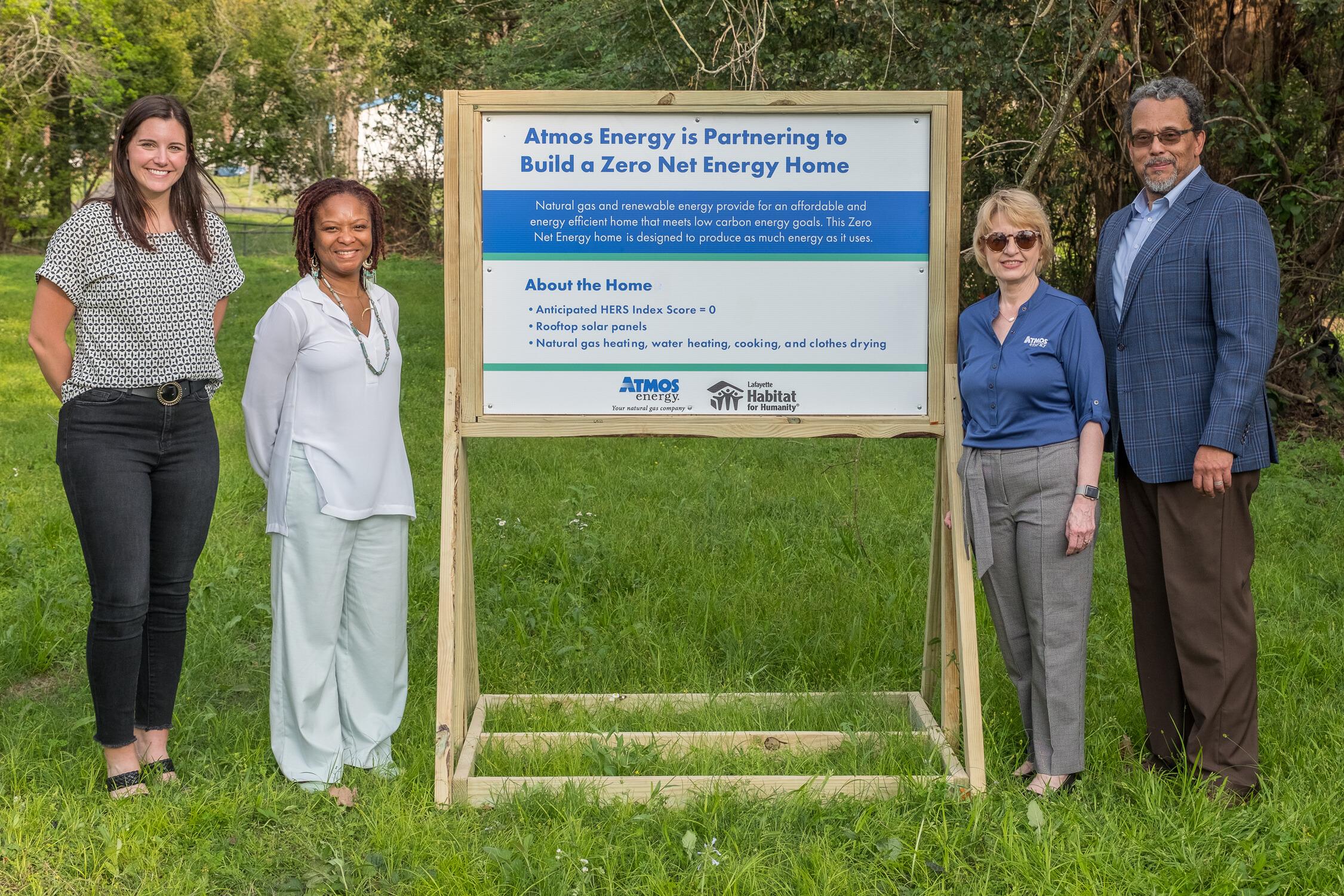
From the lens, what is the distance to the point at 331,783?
12.6 feet

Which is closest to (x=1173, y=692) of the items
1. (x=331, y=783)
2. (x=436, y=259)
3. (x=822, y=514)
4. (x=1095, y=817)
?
(x=1095, y=817)

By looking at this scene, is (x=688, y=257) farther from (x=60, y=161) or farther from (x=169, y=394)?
(x=60, y=161)

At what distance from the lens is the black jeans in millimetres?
3541

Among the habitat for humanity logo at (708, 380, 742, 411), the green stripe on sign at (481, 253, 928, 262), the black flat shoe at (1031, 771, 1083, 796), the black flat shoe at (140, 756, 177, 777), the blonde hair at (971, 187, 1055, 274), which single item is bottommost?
the black flat shoe at (1031, 771, 1083, 796)

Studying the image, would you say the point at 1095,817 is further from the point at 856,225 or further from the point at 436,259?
the point at 436,259

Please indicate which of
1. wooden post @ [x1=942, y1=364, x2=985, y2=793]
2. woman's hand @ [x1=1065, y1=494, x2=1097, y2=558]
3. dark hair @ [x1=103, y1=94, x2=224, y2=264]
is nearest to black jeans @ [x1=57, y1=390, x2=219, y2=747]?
dark hair @ [x1=103, y1=94, x2=224, y2=264]

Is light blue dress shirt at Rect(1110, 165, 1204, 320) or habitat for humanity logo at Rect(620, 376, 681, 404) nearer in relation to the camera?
light blue dress shirt at Rect(1110, 165, 1204, 320)

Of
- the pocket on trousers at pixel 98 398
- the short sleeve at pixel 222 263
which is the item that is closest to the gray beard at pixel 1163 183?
the short sleeve at pixel 222 263

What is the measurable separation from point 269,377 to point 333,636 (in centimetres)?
84

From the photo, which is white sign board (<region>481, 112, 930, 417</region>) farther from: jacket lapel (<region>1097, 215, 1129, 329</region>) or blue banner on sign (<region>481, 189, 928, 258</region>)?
jacket lapel (<region>1097, 215, 1129, 329</region>)

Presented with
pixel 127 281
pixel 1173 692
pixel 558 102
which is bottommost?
pixel 1173 692

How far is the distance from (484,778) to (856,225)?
2125 millimetres

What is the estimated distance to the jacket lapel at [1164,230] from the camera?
3.63 metres

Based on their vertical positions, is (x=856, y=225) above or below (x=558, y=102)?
below
